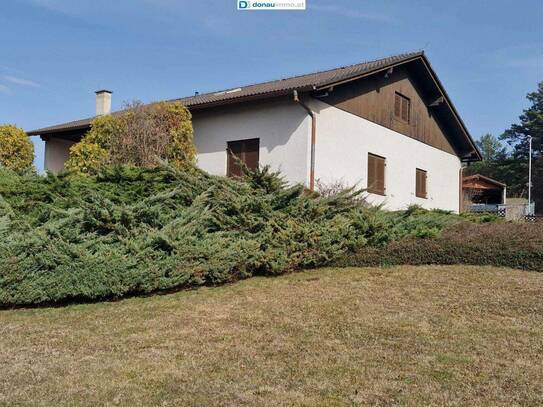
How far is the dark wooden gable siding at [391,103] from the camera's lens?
15680 millimetres

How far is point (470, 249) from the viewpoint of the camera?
954cm

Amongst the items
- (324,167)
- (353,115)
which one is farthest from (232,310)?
(353,115)

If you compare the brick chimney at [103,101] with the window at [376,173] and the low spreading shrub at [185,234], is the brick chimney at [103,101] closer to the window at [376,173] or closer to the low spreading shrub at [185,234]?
the window at [376,173]

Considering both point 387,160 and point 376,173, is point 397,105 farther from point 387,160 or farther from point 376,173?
point 376,173

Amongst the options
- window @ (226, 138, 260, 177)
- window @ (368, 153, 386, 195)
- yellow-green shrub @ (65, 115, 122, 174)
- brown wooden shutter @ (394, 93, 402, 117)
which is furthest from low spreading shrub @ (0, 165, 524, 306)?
brown wooden shutter @ (394, 93, 402, 117)

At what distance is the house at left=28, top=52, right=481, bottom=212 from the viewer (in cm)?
1428

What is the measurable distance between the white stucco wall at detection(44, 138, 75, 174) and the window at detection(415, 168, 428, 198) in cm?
1324

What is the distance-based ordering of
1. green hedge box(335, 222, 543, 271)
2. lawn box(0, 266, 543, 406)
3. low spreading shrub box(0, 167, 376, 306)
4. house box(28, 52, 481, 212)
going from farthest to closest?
house box(28, 52, 481, 212) < green hedge box(335, 222, 543, 271) < low spreading shrub box(0, 167, 376, 306) < lawn box(0, 266, 543, 406)

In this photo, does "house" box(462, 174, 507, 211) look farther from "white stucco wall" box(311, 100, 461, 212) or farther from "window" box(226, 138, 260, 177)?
"window" box(226, 138, 260, 177)

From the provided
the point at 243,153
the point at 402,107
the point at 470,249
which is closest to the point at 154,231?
the point at 470,249

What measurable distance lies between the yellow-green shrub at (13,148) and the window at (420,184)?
536 inches

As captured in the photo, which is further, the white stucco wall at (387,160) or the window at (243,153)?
the window at (243,153)

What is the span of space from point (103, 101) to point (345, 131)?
1208 centimetres

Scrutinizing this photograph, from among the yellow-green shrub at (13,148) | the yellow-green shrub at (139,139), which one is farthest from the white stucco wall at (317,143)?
the yellow-green shrub at (13,148)
